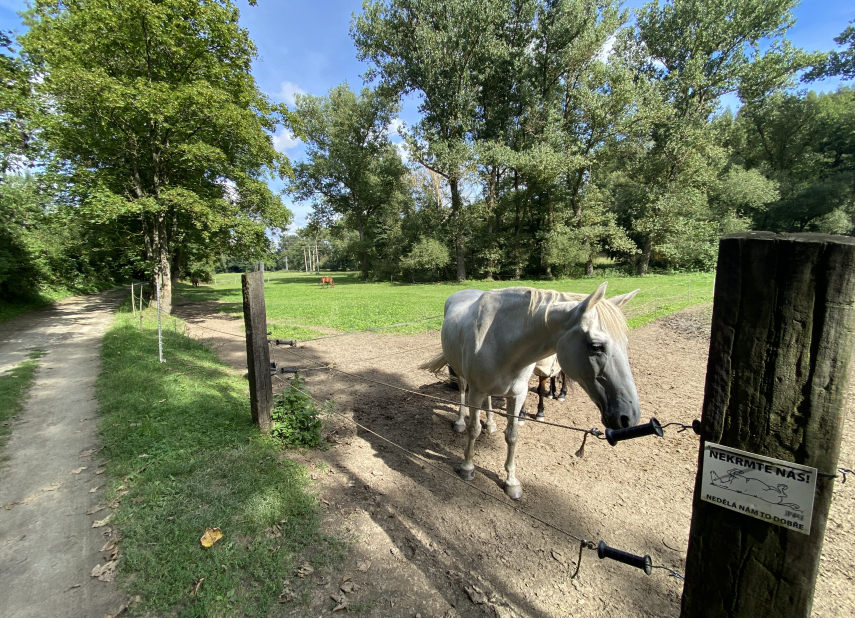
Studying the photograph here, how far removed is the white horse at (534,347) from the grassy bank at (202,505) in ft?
5.97

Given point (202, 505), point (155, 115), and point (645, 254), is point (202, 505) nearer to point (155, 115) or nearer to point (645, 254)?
point (155, 115)

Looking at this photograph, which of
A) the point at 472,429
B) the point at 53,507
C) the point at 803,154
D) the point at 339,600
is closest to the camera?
the point at 339,600

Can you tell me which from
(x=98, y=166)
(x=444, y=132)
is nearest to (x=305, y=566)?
(x=98, y=166)

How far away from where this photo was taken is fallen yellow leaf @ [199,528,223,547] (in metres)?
2.57

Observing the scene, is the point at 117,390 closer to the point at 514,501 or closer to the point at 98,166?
the point at 514,501

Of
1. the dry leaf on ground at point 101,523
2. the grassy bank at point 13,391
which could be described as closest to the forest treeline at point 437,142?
the grassy bank at point 13,391

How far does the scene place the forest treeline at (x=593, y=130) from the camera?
23.4 m

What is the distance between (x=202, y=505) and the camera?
2.96 metres

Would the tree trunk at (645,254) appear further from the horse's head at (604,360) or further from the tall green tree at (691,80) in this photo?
the horse's head at (604,360)

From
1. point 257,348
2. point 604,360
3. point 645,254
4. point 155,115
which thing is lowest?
point 257,348

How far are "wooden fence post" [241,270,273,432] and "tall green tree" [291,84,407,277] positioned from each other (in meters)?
32.2

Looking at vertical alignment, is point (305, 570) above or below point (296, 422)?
below

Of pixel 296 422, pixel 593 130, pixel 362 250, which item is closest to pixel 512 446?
pixel 296 422

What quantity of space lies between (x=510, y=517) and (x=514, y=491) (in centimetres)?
30
